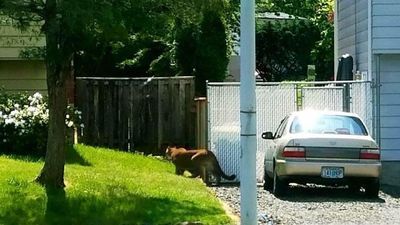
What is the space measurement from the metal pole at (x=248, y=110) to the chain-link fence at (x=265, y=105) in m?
6.43

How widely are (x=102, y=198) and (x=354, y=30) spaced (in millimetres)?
9321

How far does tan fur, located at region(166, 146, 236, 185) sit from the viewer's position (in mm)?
15992

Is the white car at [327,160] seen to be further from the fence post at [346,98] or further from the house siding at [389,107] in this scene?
the house siding at [389,107]

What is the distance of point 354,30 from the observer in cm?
1948

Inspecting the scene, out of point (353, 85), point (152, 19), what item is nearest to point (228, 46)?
point (353, 85)

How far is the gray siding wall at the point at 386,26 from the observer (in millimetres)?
17422

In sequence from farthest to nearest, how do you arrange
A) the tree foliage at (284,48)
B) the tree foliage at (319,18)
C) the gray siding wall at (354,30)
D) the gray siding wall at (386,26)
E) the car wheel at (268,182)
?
1. the tree foliage at (284,48)
2. the tree foliage at (319,18)
3. the gray siding wall at (354,30)
4. the gray siding wall at (386,26)
5. the car wheel at (268,182)

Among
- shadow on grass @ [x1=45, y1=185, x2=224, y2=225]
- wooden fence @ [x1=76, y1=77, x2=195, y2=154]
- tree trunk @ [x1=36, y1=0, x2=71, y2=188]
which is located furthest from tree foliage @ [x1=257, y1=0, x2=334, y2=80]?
shadow on grass @ [x1=45, y1=185, x2=224, y2=225]

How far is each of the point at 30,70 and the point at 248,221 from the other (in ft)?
36.0

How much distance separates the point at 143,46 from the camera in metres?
28.0

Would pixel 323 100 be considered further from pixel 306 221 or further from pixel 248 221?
pixel 248 221

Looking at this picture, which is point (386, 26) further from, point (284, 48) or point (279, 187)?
point (284, 48)

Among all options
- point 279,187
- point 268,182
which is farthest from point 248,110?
point 268,182

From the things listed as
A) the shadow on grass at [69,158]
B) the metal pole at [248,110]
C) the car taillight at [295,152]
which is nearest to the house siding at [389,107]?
the car taillight at [295,152]
